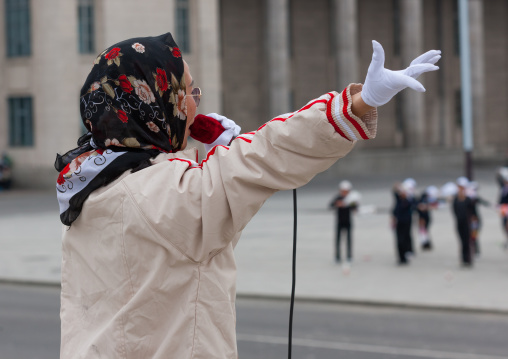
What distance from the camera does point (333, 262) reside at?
1681 cm

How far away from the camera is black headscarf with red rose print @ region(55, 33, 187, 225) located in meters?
2.50

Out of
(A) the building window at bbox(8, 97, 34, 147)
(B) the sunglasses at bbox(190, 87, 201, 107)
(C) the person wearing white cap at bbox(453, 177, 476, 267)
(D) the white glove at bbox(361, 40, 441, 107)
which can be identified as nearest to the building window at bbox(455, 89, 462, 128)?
(A) the building window at bbox(8, 97, 34, 147)

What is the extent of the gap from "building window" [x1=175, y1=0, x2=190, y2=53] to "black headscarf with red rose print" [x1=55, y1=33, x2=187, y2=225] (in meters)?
38.2

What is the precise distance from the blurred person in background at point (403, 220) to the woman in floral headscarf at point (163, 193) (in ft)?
46.4

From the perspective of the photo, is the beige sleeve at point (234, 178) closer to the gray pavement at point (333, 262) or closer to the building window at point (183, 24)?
the gray pavement at point (333, 262)

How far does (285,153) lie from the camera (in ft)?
7.41

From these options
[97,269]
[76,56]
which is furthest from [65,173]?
[76,56]

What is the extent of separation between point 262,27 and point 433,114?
15075mm

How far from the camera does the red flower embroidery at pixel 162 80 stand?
99.3 inches

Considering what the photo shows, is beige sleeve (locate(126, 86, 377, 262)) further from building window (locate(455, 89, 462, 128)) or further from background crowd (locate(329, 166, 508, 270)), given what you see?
building window (locate(455, 89, 462, 128))

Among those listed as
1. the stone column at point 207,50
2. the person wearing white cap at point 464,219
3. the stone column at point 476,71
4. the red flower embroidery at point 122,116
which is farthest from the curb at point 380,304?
the stone column at point 476,71

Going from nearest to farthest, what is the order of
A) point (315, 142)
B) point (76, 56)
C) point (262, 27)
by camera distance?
point (315, 142)
point (76, 56)
point (262, 27)

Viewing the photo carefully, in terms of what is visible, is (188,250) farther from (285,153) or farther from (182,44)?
(182,44)

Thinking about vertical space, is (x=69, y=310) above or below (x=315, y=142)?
below
